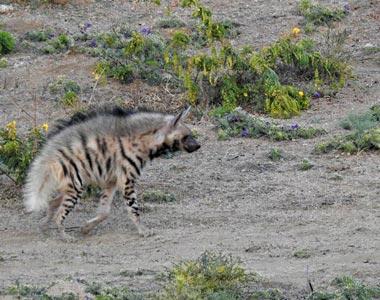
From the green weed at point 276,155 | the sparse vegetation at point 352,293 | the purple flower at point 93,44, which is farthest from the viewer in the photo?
the purple flower at point 93,44

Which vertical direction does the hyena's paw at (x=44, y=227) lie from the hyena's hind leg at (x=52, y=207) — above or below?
below

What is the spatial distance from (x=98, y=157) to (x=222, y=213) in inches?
47.4

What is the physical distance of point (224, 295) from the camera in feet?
23.1

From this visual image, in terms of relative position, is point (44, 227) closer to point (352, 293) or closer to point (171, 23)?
point (352, 293)

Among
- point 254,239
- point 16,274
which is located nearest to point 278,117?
point 254,239

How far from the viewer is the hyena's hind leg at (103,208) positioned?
9.22m

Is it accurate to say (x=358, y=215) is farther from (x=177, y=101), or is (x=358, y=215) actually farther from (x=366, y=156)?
(x=177, y=101)

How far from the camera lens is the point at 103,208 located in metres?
9.36

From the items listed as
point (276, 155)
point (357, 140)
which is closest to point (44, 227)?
point (276, 155)

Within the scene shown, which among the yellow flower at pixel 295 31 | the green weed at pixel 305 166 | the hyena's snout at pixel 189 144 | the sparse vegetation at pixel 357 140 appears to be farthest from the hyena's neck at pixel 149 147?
the yellow flower at pixel 295 31

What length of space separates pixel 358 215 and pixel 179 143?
1686 mm

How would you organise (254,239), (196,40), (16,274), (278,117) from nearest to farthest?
(16,274) < (254,239) < (278,117) < (196,40)

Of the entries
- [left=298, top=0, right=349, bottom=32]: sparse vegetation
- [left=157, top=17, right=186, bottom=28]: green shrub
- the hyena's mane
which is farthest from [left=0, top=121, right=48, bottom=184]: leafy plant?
[left=298, top=0, right=349, bottom=32]: sparse vegetation

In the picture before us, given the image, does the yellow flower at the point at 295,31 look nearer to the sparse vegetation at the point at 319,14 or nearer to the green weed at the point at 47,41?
the sparse vegetation at the point at 319,14
